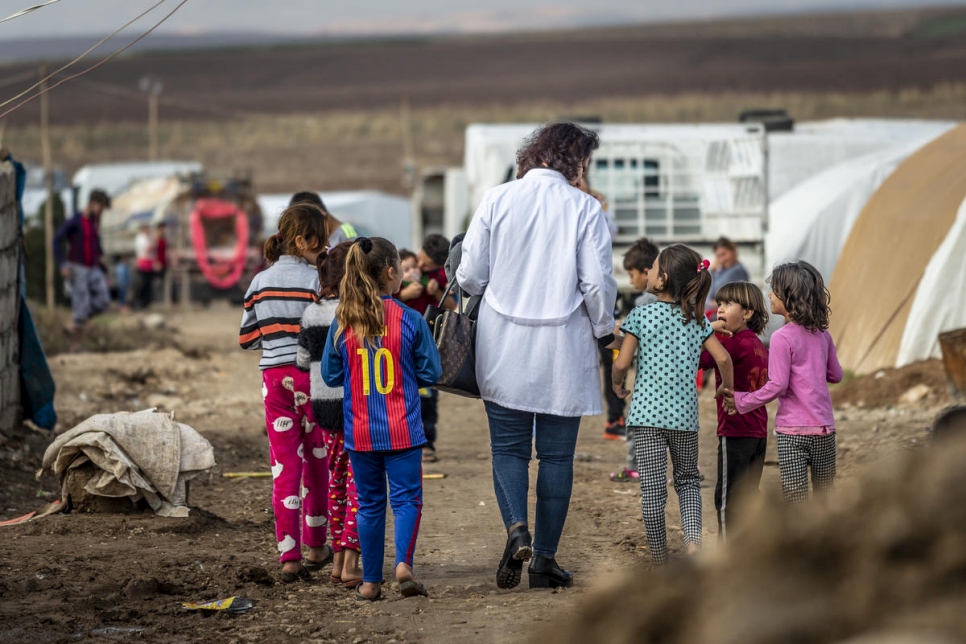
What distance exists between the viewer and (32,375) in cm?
938

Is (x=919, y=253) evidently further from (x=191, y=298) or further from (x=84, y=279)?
(x=191, y=298)

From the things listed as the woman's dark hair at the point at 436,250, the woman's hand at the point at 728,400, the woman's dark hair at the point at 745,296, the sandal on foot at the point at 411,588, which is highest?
the woman's dark hair at the point at 436,250

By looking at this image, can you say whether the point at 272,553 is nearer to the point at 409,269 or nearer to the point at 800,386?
the point at 800,386

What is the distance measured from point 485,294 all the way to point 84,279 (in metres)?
10.5

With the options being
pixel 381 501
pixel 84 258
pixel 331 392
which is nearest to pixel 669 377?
pixel 381 501

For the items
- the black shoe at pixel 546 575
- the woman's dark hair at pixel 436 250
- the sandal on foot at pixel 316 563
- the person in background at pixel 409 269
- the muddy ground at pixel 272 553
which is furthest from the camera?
the woman's dark hair at pixel 436 250

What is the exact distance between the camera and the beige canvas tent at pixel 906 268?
1177 centimetres

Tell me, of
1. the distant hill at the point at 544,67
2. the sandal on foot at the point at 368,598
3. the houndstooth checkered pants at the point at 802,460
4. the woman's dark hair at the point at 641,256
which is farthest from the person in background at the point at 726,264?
the distant hill at the point at 544,67

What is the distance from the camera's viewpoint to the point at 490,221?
5.41 m

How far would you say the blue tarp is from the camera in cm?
934

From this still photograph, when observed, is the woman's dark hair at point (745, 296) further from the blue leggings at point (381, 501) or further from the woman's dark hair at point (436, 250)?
the woman's dark hair at point (436, 250)

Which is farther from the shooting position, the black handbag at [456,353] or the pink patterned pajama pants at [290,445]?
the pink patterned pajama pants at [290,445]

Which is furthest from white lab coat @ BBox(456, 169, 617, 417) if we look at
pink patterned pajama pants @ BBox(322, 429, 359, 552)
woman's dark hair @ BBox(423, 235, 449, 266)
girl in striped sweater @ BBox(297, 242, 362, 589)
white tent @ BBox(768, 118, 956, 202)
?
white tent @ BBox(768, 118, 956, 202)

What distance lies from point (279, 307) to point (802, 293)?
2.33 metres
